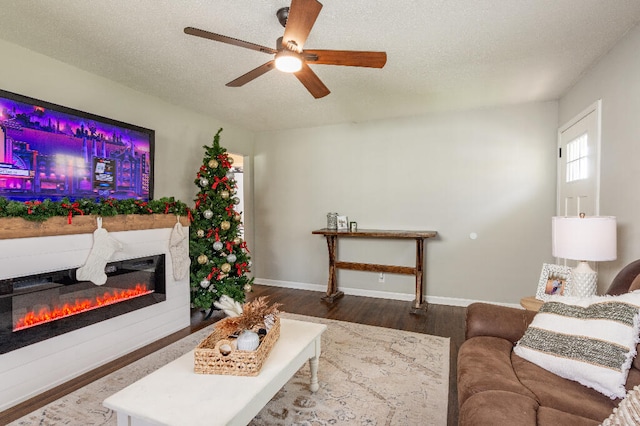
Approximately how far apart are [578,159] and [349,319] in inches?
108

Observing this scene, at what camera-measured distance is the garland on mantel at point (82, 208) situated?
2.06m

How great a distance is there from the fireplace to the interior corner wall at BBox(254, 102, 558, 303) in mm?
2263

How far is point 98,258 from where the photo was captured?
8.27 ft

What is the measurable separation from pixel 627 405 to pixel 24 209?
306cm

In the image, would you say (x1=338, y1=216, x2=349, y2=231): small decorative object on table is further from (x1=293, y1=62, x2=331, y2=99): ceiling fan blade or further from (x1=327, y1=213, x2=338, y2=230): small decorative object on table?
(x1=293, y1=62, x2=331, y2=99): ceiling fan blade

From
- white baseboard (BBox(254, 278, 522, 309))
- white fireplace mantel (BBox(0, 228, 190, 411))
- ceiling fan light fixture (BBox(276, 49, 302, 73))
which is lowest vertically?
white baseboard (BBox(254, 278, 522, 309))

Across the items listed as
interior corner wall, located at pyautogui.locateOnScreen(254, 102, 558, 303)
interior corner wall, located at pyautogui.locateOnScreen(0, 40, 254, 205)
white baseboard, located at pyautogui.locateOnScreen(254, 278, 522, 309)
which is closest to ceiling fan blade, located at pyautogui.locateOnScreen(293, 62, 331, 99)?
interior corner wall, located at pyautogui.locateOnScreen(0, 40, 254, 205)

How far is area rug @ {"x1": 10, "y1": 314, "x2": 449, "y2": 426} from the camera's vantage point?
6.12 ft

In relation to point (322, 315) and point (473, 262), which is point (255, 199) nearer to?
point (322, 315)

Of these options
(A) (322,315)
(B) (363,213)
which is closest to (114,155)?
(A) (322,315)

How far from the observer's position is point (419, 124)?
4.27m

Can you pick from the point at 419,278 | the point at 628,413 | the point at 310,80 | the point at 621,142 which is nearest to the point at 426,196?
the point at 419,278

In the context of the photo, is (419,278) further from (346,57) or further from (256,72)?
(256,72)

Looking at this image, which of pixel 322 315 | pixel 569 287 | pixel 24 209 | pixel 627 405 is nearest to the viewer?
pixel 627 405
